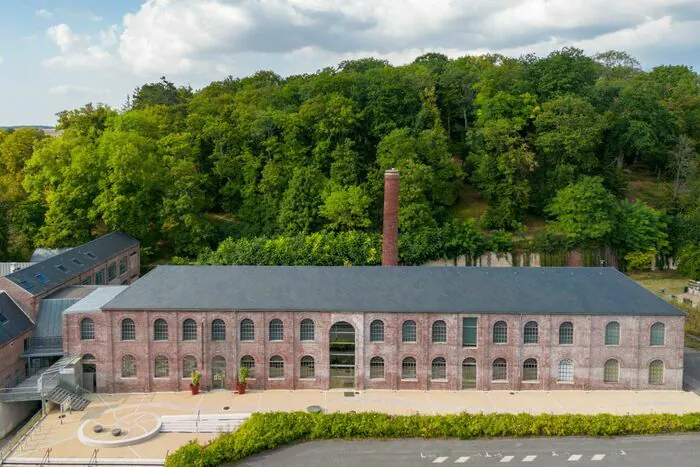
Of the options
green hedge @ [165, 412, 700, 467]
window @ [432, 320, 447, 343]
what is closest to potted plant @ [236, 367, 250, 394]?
A: green hedge @ [165, 412, 700, 467]

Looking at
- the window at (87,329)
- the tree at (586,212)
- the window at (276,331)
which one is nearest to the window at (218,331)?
the window at (276,331)

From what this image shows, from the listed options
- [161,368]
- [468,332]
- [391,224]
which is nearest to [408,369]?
[468,332]

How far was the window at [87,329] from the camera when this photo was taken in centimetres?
3375

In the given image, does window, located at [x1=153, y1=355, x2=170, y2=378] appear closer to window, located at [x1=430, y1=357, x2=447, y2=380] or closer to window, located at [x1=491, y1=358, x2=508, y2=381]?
window, located at [x1=430, y1=357, x2=447, y2=380]

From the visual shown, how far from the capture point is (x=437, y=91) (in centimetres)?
7338

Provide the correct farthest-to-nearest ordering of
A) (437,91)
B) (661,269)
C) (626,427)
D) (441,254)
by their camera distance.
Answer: (437,91) → (661,269) → (441,254) → (626,427)

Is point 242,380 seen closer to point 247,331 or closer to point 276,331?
point 247,331

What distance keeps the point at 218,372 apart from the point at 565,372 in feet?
63.7

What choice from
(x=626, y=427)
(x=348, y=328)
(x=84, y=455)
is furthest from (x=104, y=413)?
(x=626, y=427)

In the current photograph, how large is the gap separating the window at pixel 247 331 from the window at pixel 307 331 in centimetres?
267

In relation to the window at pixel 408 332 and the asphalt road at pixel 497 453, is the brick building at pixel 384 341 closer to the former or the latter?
the window at pixel 408 332

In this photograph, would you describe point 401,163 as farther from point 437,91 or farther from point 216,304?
point 216,304

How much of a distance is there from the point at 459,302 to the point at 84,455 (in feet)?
65.7

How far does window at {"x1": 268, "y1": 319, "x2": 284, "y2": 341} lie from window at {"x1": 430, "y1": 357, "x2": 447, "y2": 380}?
859 cm
